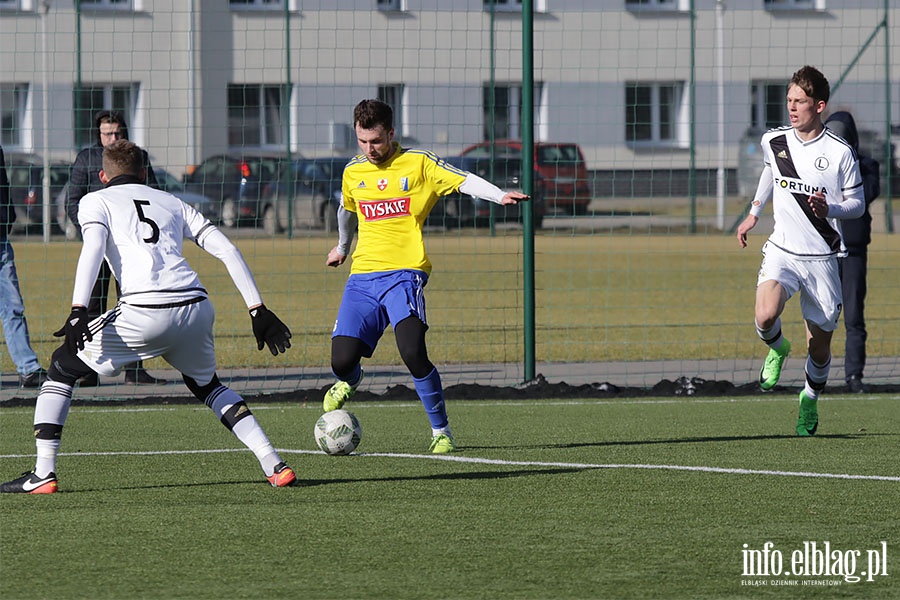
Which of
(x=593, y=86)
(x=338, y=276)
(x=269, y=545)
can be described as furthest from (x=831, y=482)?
(x=338, y=276)

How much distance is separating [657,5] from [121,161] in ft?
58.9

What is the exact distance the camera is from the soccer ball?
788cm

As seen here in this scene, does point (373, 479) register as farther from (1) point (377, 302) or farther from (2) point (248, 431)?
(1) point (377, 302)

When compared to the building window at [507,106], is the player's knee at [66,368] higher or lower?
lower

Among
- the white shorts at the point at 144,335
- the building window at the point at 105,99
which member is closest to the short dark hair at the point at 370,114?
the white shorts at the point at 144,335

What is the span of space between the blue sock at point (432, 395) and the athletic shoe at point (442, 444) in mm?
74

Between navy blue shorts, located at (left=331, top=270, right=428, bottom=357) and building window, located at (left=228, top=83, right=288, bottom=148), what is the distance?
5381mm

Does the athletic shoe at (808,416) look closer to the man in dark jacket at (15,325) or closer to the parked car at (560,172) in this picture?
the man in dark jacket at (15,325)

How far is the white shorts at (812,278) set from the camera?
8.44 meters

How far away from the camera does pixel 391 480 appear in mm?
7078

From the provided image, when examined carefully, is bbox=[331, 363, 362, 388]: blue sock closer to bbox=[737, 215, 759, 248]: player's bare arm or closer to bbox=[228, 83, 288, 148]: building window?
bbox=[737, 215, 759, 248]: player's bare arm

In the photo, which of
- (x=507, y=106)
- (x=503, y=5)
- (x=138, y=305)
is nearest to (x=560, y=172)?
(x=503, y=5)

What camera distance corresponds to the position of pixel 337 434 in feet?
25.9

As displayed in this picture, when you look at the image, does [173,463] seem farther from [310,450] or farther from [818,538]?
[818,538]
